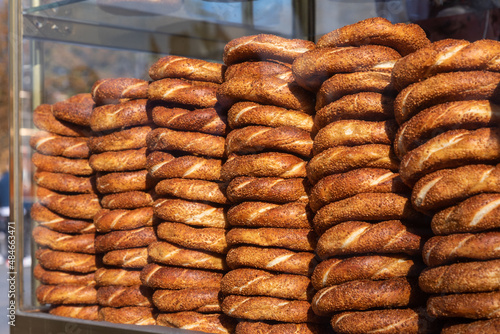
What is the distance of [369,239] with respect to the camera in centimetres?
225

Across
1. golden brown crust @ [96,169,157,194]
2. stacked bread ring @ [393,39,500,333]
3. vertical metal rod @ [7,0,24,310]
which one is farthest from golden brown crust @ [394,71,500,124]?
vertical metal rod @ [7,0,24,310]

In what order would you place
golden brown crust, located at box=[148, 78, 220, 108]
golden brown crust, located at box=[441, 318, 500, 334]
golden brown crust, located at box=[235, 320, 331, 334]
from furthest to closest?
golden brown crust, located at box=[148, 78, 220, 108] → golden brown crust, located at box=[235, 320, 331, 334] → golden brown crust, located at box=[441, 318, 500, 334]

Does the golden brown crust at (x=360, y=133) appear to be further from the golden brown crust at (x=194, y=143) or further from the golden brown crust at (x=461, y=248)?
the golden brown crust at (x=194, y=143)

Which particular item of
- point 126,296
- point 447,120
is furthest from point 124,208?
point 447,120

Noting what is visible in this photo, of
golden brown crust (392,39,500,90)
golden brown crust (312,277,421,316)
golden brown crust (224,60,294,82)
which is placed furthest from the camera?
golden brown crust (224,60,294,82)

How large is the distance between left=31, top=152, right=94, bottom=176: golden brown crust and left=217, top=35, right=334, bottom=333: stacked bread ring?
129cm

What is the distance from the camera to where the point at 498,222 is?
1.87 m

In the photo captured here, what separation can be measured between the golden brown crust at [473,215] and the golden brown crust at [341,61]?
0.72m

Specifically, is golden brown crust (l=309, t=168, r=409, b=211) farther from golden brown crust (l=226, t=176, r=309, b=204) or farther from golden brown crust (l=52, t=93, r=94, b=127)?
golden brown crust (l=52, t=93, r=94, b=127)

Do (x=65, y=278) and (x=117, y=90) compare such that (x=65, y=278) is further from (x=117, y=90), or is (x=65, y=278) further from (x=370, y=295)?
(x=370, y=295)

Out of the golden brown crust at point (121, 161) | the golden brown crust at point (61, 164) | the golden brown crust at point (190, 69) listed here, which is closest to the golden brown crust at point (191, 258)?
the golden brown crust at point (121, 161)

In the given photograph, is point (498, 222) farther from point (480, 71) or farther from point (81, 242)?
point (81, 242)

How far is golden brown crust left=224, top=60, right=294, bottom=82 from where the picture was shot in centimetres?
277

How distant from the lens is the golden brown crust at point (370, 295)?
219cm
